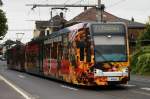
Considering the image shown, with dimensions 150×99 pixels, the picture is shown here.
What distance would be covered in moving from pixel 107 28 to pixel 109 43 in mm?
809

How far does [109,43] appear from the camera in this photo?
25.6 meters

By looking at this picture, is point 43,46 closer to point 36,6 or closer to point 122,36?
point 122,36

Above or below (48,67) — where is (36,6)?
above

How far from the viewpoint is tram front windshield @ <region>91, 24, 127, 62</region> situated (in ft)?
83.4

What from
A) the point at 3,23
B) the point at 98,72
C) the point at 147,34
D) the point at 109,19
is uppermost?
the point at 109,19

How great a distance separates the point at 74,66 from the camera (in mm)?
27203

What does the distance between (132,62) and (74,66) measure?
22.3 metres

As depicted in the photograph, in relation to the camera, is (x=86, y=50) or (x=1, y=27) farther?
(x=1, y=27)

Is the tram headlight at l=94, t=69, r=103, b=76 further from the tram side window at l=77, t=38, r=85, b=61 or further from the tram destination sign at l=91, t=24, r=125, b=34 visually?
the tram destination sign at l=91, t=24, r=125, b=34

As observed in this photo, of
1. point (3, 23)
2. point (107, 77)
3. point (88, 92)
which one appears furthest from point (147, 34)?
point (88, 92)

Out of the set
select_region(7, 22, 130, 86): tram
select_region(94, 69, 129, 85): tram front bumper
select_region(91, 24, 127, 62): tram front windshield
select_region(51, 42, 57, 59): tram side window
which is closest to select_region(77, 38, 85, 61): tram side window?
select_region(7, 22, 130, 86): tram

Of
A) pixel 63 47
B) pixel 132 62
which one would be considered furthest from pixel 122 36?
pixel 132 62

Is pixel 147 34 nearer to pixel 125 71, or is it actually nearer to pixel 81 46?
pixel 81 46

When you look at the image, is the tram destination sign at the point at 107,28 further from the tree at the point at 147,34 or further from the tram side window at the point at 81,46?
the tree at the point at 147,34
